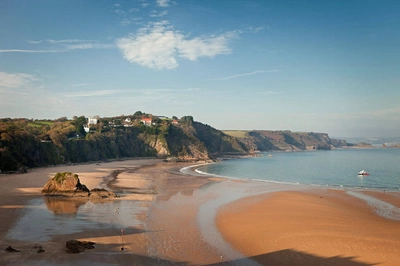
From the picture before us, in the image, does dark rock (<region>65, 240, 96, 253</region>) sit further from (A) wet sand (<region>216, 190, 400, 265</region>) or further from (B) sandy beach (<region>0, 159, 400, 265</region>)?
(A) wet sand (<region>216, 190, 400, 265</region>)

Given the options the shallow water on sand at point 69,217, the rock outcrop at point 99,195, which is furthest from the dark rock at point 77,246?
the rock outcrop at point 99,195

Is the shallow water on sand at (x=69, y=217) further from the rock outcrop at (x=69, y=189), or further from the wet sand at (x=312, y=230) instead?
the wet sand at (x=312, y=230)

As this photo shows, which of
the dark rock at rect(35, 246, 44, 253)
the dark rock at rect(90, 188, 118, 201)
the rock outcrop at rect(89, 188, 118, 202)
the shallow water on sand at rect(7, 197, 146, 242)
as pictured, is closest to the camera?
the dark rock at rect(35, 246, 44, 253)

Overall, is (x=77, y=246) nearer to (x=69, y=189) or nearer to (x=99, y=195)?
(x=99, y=195)

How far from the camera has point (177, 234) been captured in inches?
653

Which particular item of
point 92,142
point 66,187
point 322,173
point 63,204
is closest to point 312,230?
point 63,204

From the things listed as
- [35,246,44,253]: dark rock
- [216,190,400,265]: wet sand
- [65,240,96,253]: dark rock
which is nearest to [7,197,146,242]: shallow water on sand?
[35,246,44,253]: dark rock

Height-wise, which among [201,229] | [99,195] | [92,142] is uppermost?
[92,142]

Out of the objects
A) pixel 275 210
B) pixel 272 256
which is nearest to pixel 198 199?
pixel 275 210

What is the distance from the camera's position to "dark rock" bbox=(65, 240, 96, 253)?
12.8 meters

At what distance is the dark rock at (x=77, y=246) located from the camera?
12820mm

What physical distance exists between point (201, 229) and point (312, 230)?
6.62 m

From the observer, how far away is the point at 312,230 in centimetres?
1789

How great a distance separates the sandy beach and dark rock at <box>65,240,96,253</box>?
0.98 ft
